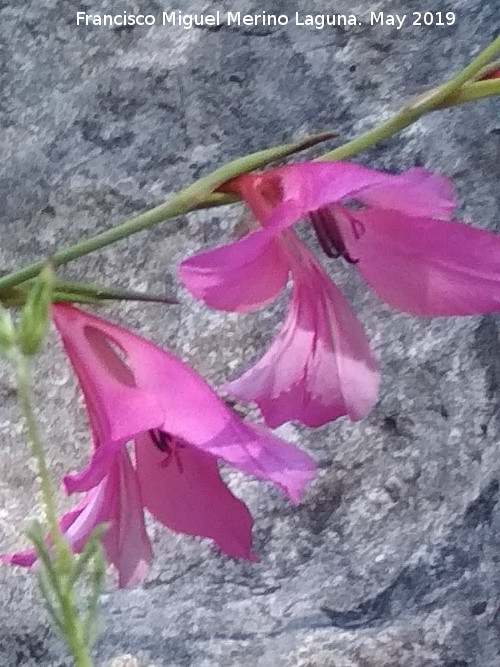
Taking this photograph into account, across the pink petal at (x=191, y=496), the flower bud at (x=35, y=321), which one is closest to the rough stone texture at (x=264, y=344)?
the pink petal at (x=191, y=496)

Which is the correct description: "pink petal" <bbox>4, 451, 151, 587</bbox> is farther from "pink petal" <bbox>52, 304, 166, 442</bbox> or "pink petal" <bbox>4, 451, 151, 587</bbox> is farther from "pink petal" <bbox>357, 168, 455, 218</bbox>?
"pink petal" <bbox>357, 168, 455, 218</bbox>

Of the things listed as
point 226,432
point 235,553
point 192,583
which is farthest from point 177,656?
point 226,432

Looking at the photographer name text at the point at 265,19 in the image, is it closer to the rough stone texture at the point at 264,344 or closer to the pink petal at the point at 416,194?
the rough stone texture at the point at 264,344

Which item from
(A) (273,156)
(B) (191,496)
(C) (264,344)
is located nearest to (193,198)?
(A) (273,156)

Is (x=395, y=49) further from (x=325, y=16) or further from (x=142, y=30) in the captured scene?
(x=142, y=30)

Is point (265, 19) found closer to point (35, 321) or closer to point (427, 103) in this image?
point (427, 103)
